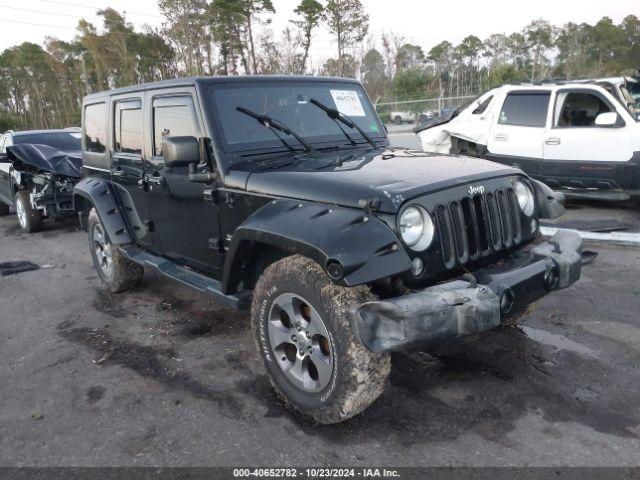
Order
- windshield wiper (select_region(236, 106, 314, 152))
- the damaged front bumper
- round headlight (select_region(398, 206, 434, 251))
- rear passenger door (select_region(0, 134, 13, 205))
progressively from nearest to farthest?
the damaged front bumper
round headlight (select_region(398, 206, 434, 251))
windshield wiper (select_region(236, 106, 314, 152))
rear passenger door (select_region(0, 134, 13, 205))

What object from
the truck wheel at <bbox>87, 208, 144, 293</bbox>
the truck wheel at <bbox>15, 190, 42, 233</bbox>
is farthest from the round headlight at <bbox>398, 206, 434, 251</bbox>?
the truck wheel at <bbox>15, 190, 42, 233</bbox>

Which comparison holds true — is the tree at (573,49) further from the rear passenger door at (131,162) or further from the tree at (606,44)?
the rear passenger door at (131,162)

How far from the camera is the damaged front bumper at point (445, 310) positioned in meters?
2.53

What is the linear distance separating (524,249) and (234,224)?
1895 millimetres

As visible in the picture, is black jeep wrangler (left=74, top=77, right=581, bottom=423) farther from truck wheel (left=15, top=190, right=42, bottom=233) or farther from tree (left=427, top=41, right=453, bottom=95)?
tree (left=427, top=41, right=453, bottom=95)

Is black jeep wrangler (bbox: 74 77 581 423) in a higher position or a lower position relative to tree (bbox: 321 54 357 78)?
lower

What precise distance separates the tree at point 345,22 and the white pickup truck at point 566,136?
26.5 metres

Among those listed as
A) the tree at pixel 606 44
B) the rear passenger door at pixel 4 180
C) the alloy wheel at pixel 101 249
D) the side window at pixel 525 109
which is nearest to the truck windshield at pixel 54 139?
the rear passenger door at pixel 4 180

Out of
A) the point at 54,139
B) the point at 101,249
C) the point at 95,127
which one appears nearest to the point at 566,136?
the point at 95,127

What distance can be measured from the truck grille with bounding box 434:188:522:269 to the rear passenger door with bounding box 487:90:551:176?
5.55 meters

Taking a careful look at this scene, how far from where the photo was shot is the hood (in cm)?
284

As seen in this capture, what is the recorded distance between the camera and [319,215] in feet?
9.42

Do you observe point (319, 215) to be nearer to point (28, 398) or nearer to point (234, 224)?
point (234, 224)

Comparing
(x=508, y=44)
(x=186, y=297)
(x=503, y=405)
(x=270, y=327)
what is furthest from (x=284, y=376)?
(x=508, y=44)
